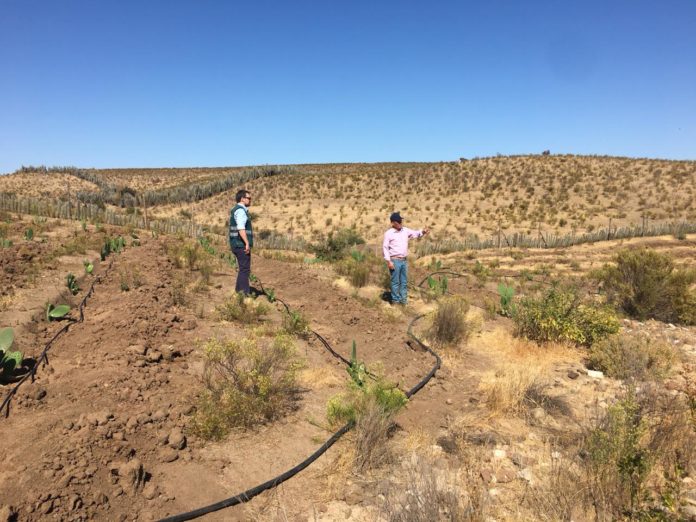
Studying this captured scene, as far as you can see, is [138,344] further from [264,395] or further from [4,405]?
[264,395]

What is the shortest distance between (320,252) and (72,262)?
25.9ft

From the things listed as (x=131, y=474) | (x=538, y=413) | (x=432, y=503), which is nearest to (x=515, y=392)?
(x=538, y=413)

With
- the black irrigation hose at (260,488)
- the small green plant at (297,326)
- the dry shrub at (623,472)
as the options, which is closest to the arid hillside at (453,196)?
the small green plant at (297,326)

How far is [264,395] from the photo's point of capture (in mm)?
4215

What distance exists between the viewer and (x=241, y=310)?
6.94 meters

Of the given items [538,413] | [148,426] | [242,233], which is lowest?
[538,413]

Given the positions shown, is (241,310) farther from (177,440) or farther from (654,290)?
(654,290)

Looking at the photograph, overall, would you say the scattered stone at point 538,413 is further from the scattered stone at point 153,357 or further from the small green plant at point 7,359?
the small green plant at point 7,359

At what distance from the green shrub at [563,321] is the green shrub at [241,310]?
411cm

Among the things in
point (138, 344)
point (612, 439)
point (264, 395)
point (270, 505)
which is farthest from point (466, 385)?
point (138, 344)

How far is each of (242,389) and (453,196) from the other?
115 ft

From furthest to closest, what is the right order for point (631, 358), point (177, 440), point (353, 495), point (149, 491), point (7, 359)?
point (631, 358) < point (7, 359) < point (177, 440) < point (353, 495) < point (149, 491)

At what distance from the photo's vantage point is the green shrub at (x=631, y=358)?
5.29 meters

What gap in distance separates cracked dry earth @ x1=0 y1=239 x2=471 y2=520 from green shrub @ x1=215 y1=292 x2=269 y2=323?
23cm
